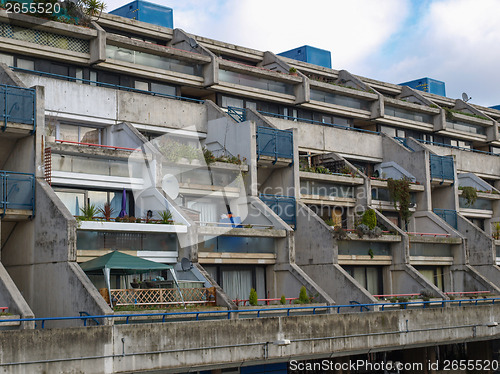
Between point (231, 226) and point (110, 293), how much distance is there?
32.0ft

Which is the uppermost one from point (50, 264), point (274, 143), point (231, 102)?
point (231, 102)

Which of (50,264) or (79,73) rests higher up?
(79,73)

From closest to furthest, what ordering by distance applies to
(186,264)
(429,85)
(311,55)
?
1. (186,264)
2. (311,55)
3. (429,85)

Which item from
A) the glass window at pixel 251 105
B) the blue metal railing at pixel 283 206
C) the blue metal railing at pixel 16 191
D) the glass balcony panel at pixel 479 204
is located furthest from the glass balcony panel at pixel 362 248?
the blue metal railing at pixel 16 191

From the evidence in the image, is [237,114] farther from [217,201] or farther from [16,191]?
[16,191]

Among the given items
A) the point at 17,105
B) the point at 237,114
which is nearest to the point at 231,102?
the point at 237,114

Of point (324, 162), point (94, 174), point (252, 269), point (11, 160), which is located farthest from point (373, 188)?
point (11, 160)

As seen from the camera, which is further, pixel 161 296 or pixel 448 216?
pixel 448 216

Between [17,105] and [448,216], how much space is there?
100 ft

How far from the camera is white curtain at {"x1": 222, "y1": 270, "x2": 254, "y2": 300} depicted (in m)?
35.3

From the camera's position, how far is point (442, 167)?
163ft

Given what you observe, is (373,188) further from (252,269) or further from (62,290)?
(62,290)

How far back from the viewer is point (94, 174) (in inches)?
1251

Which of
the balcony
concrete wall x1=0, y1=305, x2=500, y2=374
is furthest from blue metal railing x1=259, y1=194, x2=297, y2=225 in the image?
the balcony
